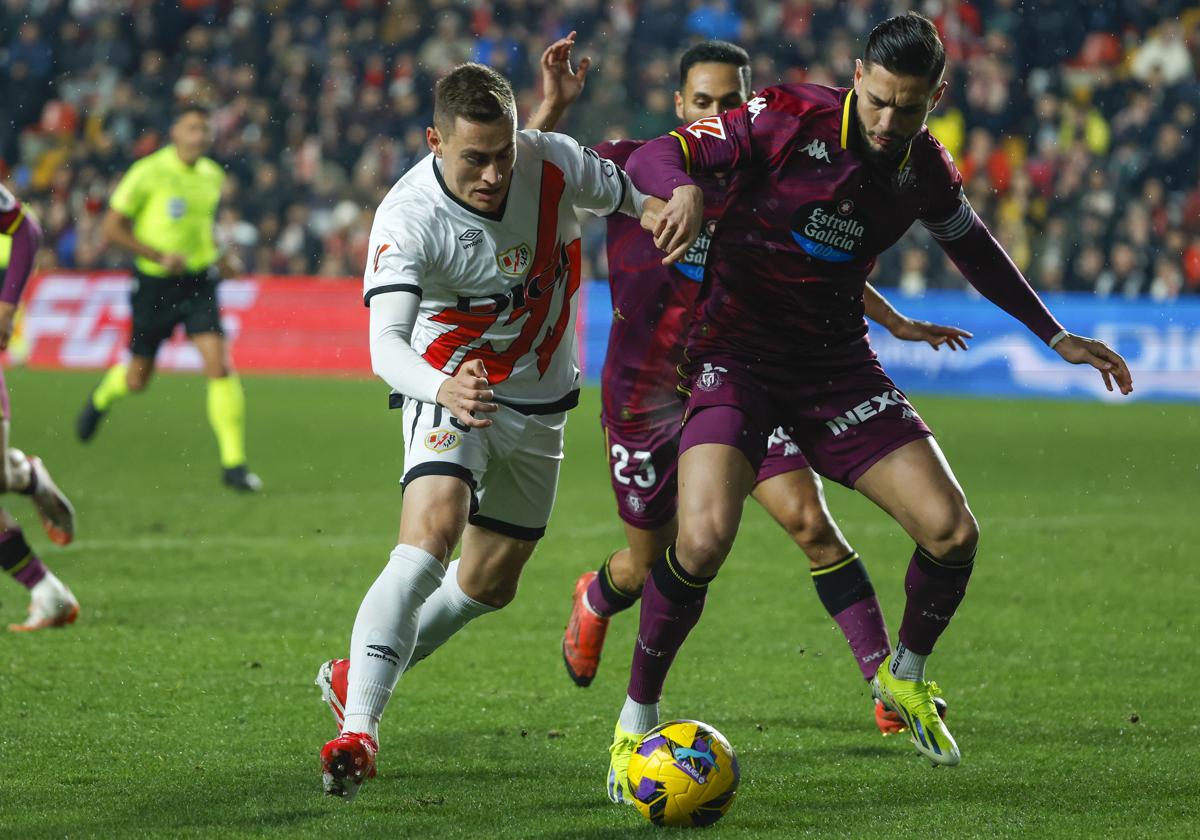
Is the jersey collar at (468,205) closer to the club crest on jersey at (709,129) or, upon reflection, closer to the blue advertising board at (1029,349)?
the club crest on jersey at (709,129)

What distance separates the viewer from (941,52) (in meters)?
4.66

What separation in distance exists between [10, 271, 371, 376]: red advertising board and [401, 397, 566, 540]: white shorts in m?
14.7

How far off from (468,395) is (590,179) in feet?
3.90

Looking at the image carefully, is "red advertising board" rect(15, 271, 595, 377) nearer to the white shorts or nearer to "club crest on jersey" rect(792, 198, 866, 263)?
the white shorts

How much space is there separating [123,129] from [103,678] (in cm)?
1827

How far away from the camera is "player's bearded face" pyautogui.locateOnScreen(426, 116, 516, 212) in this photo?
463 centimetres

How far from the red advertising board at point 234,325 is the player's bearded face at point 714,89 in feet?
45.5

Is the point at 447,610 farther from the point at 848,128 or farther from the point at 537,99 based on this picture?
the point at 537,99

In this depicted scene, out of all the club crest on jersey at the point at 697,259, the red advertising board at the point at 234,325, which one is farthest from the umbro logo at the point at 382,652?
the red advertising board at the point at 234,325

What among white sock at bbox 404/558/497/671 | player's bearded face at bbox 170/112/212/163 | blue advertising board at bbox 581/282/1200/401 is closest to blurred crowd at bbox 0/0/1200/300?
blue advertising board at bbox 581/282/1200/401

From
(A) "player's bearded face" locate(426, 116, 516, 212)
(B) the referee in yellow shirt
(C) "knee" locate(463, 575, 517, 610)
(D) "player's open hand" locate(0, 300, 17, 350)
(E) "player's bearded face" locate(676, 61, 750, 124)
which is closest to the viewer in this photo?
(A) "player's bearded face" locate(426, 116, 516, 212)

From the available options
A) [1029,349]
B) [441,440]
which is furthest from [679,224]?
[1029,349]

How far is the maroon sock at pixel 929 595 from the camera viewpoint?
16.3 feet

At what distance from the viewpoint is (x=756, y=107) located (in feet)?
16.2
